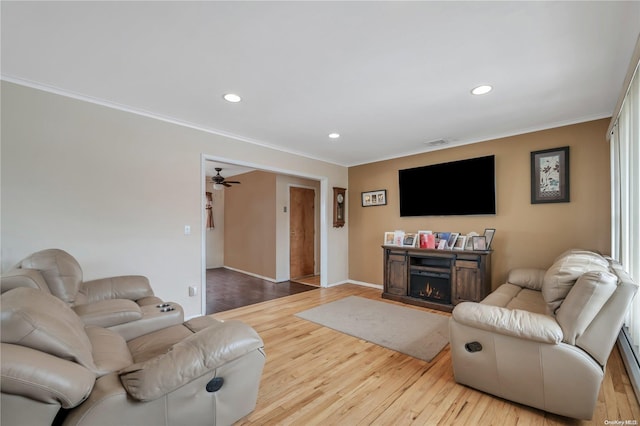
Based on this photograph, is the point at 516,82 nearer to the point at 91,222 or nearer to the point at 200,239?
the point at 200,239

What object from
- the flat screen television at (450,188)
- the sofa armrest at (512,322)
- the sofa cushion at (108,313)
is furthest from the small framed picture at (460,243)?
the sofa cushion at (108,313)

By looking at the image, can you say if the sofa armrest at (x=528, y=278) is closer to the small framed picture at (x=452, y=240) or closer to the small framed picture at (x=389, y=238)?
the small framed picture at (x=452, y=240)

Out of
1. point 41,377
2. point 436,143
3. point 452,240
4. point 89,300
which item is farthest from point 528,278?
point 89,300

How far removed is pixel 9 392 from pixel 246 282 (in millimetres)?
5066

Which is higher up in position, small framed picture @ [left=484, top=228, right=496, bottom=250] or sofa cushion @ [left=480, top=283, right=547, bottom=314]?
small framed picture @ [left=484, top=228, right=496, bottom=250]

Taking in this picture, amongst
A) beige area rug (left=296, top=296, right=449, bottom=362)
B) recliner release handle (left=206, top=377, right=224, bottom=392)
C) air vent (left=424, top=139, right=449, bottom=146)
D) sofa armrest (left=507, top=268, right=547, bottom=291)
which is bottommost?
beige area rug (left=296, top=296, right=449, bottom=362)

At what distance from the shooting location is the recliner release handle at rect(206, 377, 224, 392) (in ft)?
4.74

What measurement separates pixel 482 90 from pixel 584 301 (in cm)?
191

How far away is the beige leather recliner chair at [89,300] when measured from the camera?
1869 millimetres

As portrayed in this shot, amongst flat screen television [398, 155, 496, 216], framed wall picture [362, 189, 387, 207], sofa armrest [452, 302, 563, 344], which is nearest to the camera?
sofa armrest [452, 302, 563, 344]

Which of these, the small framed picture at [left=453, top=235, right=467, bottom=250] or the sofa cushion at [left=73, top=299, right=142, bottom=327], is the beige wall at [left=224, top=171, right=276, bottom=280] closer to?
the small framed picture at [left=453, top=235, right=467, bottom=250]

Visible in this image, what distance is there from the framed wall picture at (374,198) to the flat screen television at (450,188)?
16.1 inches

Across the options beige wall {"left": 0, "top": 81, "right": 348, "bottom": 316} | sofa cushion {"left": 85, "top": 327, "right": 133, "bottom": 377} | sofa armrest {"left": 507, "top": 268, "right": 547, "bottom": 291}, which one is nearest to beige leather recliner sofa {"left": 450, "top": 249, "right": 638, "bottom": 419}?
sofa armrest {"left": 507, "top": 268, "right": 547, "bottom": 291}

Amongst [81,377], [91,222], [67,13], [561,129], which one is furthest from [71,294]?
[561,129]
